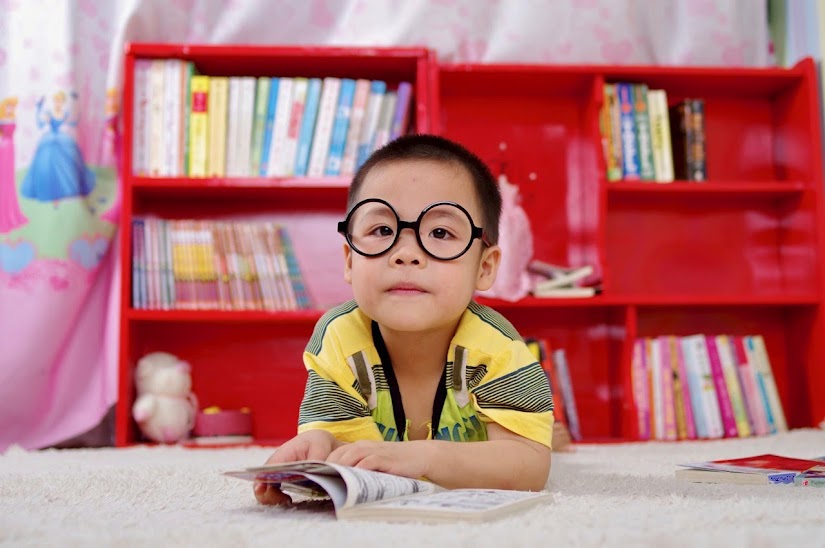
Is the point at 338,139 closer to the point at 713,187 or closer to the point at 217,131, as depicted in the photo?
the point at 217,131

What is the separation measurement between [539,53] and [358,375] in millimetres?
1697

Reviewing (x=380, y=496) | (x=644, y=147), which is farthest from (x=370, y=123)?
(x=380, y=496)

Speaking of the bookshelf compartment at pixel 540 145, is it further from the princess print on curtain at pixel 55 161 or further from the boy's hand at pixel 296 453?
the boy's hand at pixel 296 453

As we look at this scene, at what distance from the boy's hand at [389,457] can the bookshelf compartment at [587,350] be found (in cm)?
164

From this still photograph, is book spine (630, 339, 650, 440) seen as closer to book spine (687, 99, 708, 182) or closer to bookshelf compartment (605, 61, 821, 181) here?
book spine (687, 99, 708, 182)

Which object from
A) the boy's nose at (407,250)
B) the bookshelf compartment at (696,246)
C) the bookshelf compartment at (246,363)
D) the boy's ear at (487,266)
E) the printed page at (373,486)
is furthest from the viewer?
the bookshelf compartment at (696,246)

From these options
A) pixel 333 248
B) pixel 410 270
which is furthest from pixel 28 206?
pixel 410 270

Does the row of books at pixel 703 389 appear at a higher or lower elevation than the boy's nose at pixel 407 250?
lower

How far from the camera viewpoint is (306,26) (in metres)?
2.68

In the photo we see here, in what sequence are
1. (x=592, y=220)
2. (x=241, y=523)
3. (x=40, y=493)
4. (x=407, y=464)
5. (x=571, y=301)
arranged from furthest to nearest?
(x=592, y=220) → (x=571, y=301) → (x=40, y=493) → (x=407, y=464) → (x=241, y=523)

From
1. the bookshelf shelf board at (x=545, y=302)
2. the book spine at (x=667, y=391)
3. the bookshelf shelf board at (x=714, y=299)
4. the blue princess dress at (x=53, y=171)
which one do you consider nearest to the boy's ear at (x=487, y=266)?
the bookshelf shelf board at (x=545, y=302)

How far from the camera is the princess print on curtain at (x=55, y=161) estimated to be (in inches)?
96.6

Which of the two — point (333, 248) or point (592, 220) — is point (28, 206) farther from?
point (592, 220)

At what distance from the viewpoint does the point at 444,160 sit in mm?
1277
